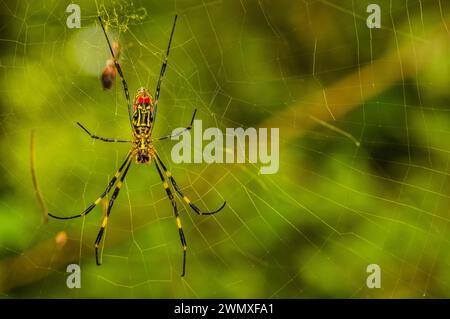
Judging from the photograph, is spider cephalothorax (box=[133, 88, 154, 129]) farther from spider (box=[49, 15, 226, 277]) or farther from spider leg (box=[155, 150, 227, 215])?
spider leg (box=[155, 150, 227, 215])

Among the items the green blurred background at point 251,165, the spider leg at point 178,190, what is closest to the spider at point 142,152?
the spider leg at point 178,190

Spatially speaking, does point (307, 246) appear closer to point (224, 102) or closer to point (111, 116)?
point (224, 102)

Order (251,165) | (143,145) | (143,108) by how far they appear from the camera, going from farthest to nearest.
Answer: (251,165) → (143,145) → (143,108)

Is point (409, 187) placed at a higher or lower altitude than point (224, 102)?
lower

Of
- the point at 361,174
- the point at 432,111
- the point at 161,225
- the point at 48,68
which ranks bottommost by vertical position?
the point at 161,225

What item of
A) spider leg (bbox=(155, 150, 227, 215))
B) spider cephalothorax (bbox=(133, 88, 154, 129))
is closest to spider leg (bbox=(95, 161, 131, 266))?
spider leg (bbox=(155, 150, 227, 215))

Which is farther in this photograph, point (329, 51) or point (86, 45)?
point (329, 51)

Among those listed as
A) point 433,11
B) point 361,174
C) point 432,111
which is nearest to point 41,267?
point 361,174

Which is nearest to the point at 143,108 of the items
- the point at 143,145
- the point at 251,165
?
the point at 143,145

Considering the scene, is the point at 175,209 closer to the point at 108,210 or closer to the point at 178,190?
the point at 178,190
